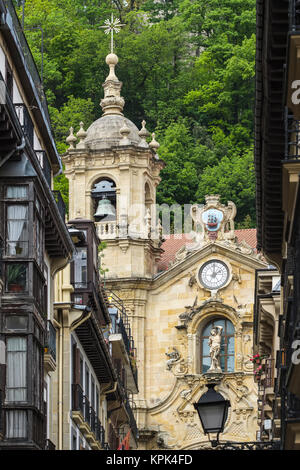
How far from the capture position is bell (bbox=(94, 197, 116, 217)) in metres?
78.3

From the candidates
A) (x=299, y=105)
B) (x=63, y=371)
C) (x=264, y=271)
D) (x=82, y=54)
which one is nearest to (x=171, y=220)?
(x=82, y=54)

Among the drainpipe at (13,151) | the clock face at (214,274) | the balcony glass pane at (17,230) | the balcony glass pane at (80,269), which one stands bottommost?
the balcony glass pane at (17,230)

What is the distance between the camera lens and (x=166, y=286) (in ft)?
262

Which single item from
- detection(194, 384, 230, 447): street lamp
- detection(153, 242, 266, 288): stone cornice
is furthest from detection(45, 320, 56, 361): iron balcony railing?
detection(153, 242, 266, 288): stone cornice

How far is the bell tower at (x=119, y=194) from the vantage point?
258 feet

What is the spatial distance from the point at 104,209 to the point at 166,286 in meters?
4.76

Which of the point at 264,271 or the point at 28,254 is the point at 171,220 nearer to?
the point at 264,271

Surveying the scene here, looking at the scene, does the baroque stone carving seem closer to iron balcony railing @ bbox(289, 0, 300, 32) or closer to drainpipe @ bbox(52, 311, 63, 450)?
drainpipe @ bbox(52, 311, 63, 450)

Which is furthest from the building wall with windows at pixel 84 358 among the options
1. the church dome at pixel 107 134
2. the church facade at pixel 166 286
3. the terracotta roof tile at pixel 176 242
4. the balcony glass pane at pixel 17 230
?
the terracotta roof tile at pixel 176 242

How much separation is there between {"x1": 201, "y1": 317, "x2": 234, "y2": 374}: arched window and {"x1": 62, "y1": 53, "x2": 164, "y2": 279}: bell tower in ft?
12.4

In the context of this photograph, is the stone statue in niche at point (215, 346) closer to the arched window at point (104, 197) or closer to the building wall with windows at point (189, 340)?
the building wall with windows at point (189, 340)

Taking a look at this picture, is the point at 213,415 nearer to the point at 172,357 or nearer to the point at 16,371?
the point at 16,371

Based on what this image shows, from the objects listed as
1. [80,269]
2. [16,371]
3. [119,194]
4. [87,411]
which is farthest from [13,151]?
[119,194]

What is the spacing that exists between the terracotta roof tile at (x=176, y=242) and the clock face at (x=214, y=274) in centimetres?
362
